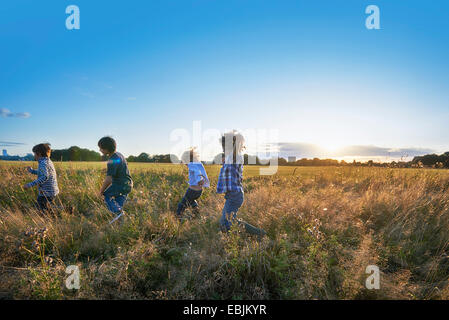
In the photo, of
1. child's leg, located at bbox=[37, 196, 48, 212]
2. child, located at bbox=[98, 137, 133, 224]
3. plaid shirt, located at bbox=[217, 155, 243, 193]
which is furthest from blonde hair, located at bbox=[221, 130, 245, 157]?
child's leg, located at bbox=[37, 196, 48, 212]

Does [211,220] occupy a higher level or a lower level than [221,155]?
lower

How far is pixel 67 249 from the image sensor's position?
10.7 ft

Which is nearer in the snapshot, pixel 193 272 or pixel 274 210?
pixel 193 272

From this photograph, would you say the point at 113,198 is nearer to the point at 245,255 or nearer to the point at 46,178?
the point at 46,178

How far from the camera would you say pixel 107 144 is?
4.33 m

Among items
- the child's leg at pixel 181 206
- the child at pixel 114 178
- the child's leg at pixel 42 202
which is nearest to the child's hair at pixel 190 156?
the child's leg at pixel 181 206

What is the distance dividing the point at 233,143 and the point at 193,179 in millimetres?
1394

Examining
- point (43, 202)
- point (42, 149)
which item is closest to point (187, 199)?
point (43, 202)

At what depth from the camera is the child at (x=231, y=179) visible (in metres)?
3.52

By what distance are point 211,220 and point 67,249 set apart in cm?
236

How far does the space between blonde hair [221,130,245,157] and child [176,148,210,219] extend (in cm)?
105
